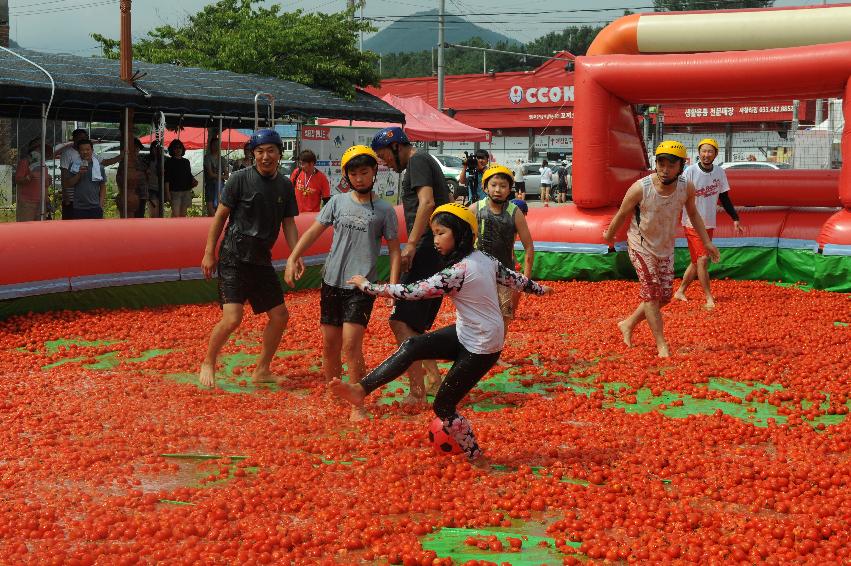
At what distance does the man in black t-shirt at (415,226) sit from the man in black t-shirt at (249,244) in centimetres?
105

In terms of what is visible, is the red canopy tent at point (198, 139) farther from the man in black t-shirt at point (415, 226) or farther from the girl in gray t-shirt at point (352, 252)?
the girl in gray t-shirt at point (352, 252)

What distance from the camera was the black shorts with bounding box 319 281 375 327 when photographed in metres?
6.80

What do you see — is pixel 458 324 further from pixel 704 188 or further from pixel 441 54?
pixel 441 54

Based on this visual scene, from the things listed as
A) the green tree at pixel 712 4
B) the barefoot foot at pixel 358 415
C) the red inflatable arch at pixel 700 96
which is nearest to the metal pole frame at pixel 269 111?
the red inflatable arch at pixel 700 96

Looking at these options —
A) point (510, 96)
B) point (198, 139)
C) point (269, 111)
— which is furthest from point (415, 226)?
point (510, 96)

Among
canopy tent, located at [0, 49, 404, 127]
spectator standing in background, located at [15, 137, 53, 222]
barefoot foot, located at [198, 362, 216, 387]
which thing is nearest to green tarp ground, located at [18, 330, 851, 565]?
barefoot foot, located at [198, 362, 216, 387]

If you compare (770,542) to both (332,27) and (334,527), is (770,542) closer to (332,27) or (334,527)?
(334,527)

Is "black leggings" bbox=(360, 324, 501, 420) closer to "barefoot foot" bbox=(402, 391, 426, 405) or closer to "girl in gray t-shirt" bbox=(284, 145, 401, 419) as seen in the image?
"girl in gray t-shirt" bbox=(284, 145, 401, 419)

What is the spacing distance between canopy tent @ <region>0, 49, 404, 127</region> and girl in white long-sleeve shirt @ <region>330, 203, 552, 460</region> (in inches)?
428

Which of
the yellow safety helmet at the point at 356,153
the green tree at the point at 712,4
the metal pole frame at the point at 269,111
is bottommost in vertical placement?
the yellow safety helmet at the point at 356,153

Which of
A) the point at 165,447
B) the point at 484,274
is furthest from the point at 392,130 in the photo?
the point at 165,447

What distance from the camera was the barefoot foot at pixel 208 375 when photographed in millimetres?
7621

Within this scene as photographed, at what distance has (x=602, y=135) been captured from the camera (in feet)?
44.7

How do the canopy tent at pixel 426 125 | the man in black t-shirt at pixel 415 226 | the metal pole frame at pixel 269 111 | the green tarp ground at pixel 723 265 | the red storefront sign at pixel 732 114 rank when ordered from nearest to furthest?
the man in black t-shirt at pixel 415 226
the green tarp ground at pixel 723 265
the metal pole frame at pixel 269 111
the canopy tent at pixel 426 125
the red storefront sign at pixel 732 114
